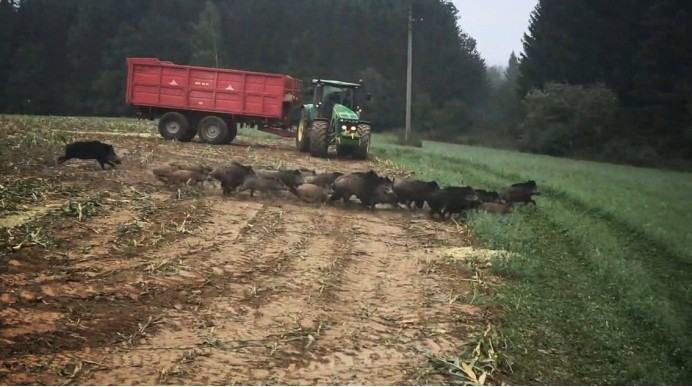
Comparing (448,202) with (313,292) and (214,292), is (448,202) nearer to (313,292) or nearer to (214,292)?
(313,292)

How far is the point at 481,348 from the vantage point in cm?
549

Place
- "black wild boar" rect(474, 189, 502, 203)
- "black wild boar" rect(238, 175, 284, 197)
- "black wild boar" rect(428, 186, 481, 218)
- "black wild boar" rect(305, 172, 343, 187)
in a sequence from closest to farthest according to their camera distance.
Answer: "black wild boar" rect(428, 186, 481, 218), "black wild boar" rect(238, 175, 284, 197), "black wild boar" rect(305, 172, 343, 187), "black wild boar" rect(474, 189, 502, 203)

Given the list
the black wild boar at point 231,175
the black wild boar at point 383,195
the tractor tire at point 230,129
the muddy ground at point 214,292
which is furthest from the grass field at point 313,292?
the tractor tire at point 230,129

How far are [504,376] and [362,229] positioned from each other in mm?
5700

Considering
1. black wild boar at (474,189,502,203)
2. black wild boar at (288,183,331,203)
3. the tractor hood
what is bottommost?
black wild boar at (288,183,331,203)

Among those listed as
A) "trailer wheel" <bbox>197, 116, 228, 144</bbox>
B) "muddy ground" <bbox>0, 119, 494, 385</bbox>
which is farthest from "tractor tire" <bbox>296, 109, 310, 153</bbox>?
A: "muddy ground" <bbox>0, 119, 494, 385</bbox>

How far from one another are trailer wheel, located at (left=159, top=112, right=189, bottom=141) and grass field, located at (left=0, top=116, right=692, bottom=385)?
32.4 feet

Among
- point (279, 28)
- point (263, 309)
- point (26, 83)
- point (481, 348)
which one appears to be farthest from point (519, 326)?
point (279, 28)

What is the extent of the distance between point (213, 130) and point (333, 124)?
4.10 meters

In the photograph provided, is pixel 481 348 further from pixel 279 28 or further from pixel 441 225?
pixel 279 28

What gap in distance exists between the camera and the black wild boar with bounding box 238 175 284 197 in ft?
41.1

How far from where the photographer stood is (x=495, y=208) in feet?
42.4

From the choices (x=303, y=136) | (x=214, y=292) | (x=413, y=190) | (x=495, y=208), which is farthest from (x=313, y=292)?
(x=303, y=136)

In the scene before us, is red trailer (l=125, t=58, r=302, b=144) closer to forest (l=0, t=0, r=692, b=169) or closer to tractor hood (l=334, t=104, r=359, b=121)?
tractor hood (l=334, t=104, r=359, b=121)
